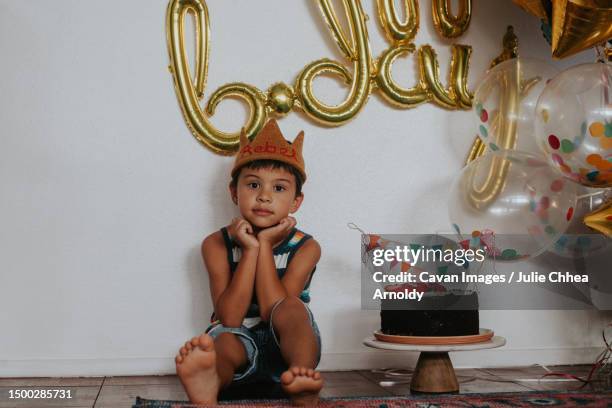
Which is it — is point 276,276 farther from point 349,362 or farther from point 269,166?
point 349,362

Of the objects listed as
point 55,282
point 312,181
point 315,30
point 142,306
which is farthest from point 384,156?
point 55,282

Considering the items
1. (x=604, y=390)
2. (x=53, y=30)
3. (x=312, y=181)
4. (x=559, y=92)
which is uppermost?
(x=53, y=30)

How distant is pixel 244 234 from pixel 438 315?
0.38 meters

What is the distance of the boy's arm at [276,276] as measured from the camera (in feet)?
4.33

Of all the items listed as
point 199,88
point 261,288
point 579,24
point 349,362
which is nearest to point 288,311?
point 261,288

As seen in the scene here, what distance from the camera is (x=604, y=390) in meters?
1.36

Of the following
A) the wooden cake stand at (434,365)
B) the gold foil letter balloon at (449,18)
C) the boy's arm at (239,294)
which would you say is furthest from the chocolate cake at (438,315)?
the gold foil letter balloon at (449,18)

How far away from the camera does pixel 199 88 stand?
1.59 metres

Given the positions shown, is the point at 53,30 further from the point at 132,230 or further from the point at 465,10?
the point at 465,10

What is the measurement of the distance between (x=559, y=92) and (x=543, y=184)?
0.19 meters

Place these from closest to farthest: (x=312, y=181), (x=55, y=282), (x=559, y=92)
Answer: (x=559, y=92) → (x=55, y=282) → (x=312, y=181)

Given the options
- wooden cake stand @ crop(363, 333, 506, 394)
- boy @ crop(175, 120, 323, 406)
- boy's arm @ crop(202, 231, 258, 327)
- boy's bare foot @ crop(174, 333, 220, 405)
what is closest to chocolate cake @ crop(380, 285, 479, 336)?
wooden cake stand @ crop(363, 333, 506, 394)

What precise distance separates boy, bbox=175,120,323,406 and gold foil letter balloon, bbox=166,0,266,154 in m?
0.15

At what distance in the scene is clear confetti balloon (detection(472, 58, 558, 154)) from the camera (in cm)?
147
